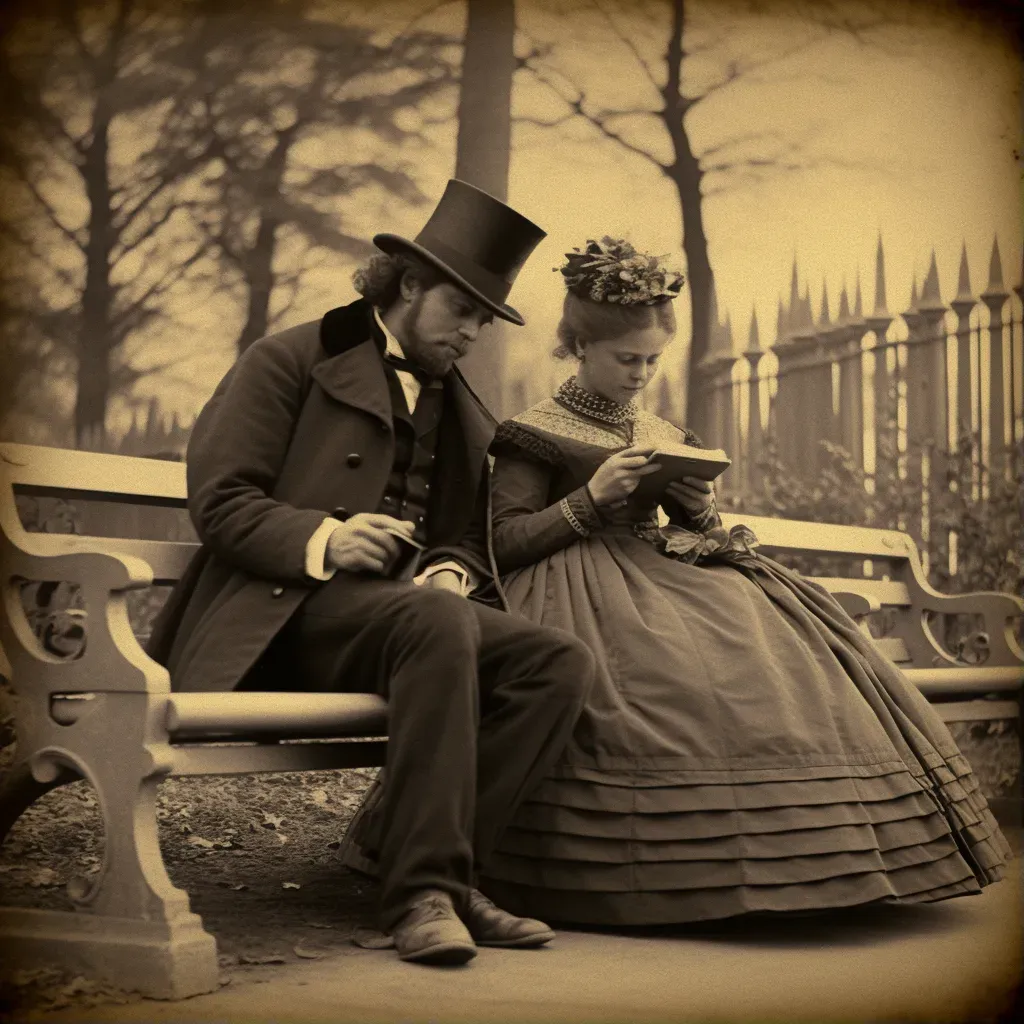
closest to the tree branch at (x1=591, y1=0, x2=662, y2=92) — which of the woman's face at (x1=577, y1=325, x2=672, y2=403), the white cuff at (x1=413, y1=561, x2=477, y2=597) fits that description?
the woman's face at (x1=577, y1=325, x2=672, y2=403)

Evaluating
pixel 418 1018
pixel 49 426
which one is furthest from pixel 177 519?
pixel 418 1018

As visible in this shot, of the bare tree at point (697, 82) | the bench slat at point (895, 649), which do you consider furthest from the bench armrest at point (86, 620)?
the bare tree at point (697, 82)

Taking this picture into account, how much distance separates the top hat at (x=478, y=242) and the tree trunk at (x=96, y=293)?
12.1 ft

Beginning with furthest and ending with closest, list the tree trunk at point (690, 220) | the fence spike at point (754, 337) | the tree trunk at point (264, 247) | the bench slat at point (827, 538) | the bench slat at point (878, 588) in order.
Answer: the fence spike at point (754, 337)
the tree trunk at point (690, 220)
the tree trunk at point (264, 247)
the bench slat at point (878, 588)
the bench slat at point (827, 538)

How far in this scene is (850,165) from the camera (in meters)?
7.79

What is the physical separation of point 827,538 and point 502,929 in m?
2.69

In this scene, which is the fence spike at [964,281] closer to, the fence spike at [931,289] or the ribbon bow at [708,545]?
the fence spike at [931,289]

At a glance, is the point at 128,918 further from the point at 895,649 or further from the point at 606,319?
the point at 895,649

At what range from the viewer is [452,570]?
142 inches

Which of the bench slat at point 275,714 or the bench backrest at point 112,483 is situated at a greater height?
the bench backrest at point 112,483

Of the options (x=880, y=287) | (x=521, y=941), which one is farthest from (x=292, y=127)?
(x=521, y=941)

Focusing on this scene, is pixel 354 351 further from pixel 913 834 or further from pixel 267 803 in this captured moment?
pixel 267 803

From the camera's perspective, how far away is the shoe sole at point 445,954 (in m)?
2.71

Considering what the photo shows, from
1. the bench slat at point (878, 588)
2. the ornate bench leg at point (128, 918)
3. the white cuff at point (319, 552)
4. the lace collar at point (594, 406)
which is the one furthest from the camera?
the bench slat at point (878, 588)
